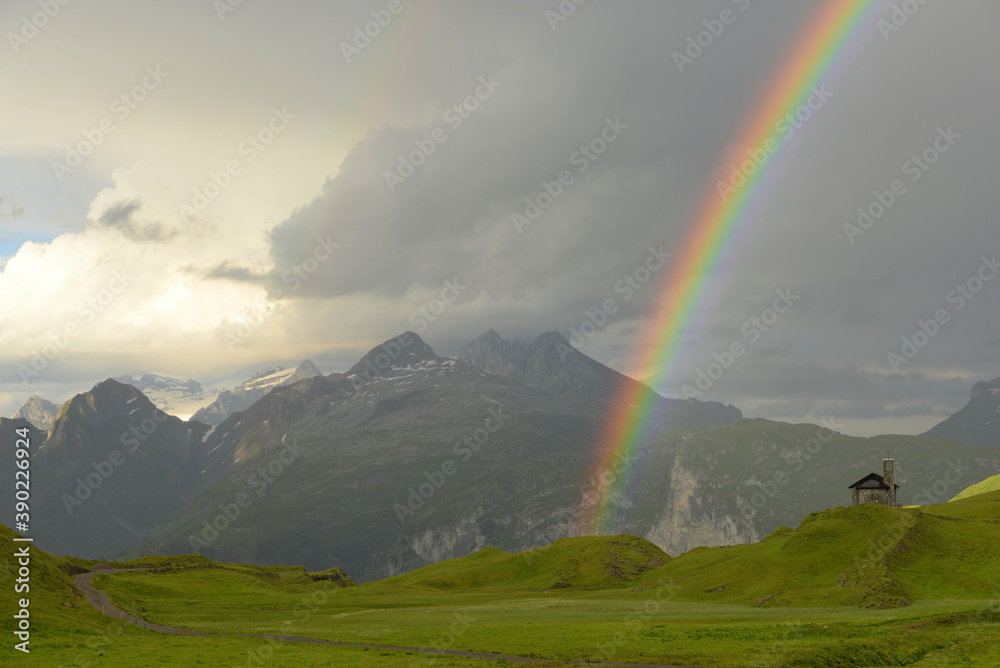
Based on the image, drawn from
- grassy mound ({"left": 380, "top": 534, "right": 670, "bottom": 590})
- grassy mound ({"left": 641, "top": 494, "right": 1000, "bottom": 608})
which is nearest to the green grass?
grassy mound ({"left": 641, "top": 494, "right": 1000, "bottom": 608})

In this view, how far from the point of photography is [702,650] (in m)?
65.6

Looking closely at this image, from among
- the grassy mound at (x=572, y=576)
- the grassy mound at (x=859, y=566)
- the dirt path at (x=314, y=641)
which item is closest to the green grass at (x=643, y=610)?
the grassy mound at (x=859, y=566)

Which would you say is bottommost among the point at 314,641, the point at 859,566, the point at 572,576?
the point at 572,576

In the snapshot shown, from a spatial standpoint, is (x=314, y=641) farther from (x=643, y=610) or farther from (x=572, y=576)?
(x=572, y=576)

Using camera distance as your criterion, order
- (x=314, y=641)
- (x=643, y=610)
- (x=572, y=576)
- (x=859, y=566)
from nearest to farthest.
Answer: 1. (x=314, y=641)
2. (x=643, y=610)
3. (x=859, y=566)
4. (x=572, y=576)

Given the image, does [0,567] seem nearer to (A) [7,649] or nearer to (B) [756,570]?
(A) [7,649]

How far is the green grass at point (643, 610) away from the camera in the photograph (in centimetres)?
6228

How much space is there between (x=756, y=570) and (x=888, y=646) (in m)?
71.0

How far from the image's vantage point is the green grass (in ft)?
204

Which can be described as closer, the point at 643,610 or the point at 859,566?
the point at 643,610

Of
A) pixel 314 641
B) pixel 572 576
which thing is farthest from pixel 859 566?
pixel 314 641

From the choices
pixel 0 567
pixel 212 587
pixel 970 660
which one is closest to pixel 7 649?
pixel 0 567

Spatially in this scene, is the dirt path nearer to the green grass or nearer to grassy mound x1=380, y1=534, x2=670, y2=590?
the green grass

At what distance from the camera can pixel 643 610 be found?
109625 mm
